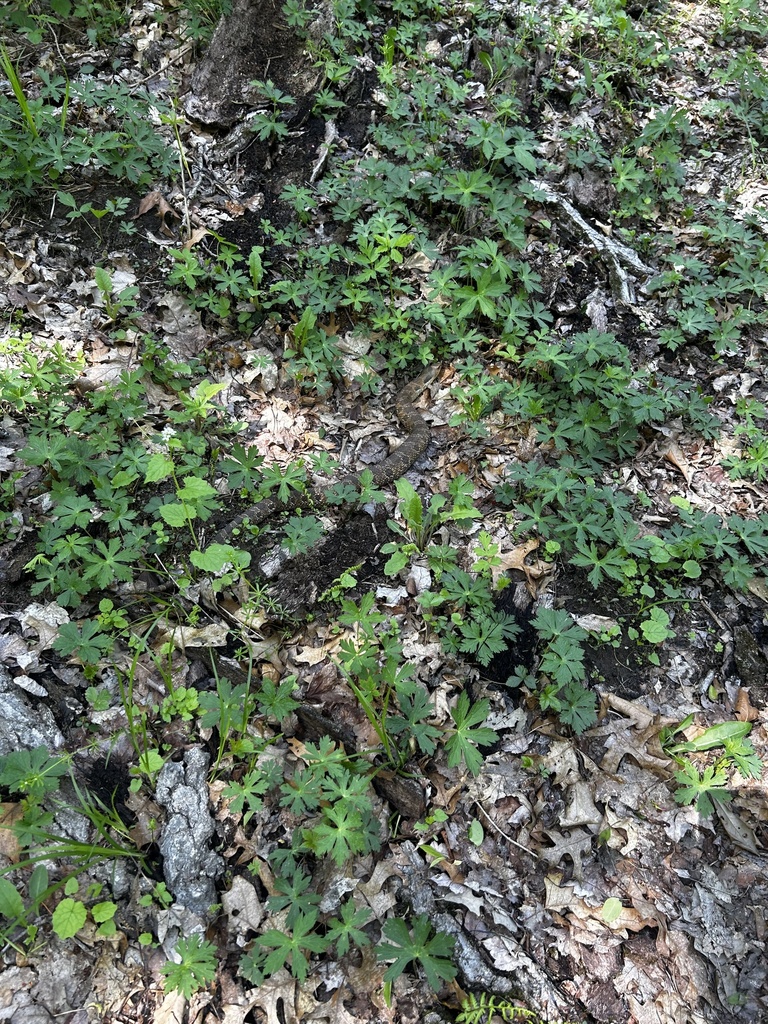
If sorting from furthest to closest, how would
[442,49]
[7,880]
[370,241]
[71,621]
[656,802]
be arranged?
1. [442,49]
2. [370,241]
3. [71,621]
4. [656,802]
5. [7,880]

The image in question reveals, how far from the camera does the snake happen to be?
3.59 m

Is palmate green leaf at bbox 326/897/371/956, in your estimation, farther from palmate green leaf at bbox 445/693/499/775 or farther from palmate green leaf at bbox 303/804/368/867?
palmate green leaf at bbox 445/693/499/775

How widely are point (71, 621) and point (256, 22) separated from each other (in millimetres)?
4584

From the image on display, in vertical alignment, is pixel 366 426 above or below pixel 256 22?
below

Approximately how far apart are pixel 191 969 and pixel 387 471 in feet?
8.56

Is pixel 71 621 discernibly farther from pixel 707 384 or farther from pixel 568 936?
pixel 707 384

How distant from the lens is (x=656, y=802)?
2.87 metres

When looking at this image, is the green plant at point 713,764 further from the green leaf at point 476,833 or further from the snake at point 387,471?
the snake at point 387,471

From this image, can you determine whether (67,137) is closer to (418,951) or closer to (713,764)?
(418,951)

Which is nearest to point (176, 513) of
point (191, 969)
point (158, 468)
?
point (158, 468)

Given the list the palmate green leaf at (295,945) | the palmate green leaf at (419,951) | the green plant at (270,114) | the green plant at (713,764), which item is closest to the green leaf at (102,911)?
the palmate green leaf at (295,945)

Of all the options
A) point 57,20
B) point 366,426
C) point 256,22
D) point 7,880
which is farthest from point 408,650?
point 57,20

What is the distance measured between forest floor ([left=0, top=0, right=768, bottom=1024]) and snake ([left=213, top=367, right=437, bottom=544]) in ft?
0.23

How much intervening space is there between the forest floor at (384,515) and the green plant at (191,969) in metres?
0.02
